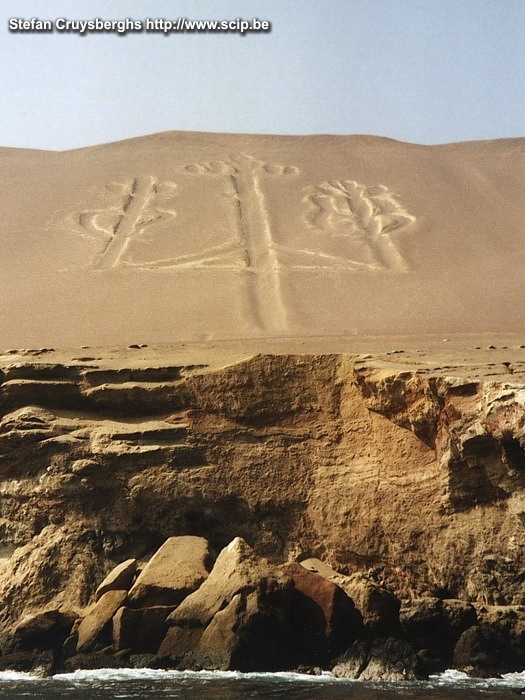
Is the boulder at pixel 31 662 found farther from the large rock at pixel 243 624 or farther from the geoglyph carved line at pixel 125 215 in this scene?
the geoglyph carved line at pixel 125 215

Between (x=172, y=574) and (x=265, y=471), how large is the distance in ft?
7.68

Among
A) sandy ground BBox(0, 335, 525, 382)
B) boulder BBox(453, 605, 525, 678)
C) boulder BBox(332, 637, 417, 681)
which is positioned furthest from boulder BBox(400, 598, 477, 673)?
sandy ground BBox(0, 335, 525, 382)

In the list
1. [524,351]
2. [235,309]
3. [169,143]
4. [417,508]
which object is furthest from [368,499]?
[169,143]

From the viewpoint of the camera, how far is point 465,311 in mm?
34812

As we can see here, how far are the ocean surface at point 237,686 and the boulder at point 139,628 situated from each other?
0.41 m

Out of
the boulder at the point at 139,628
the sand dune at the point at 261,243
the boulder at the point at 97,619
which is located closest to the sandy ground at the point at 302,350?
the boulder at the point at 97,619

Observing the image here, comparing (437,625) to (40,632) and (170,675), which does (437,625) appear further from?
(40,632)

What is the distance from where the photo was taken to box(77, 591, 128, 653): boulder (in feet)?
46.4

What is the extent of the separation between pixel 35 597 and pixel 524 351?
8480 millimetres

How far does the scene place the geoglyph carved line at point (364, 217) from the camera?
40.7 metres

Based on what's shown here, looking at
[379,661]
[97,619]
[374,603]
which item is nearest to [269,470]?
[374,603]

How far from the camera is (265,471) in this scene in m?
16.2

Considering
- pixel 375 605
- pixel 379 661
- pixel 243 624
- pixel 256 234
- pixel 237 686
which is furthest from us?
pixel 256 234

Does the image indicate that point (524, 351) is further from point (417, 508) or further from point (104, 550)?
point (104, 550)
